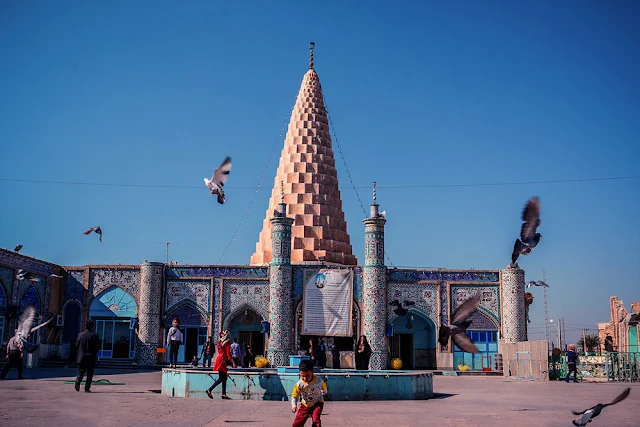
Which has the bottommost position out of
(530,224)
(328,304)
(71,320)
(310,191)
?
(71,320)

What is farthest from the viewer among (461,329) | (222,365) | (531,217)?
(461,329)

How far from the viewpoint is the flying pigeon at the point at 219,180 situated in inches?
850

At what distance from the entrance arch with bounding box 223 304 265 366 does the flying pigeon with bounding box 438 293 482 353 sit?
24.9ft

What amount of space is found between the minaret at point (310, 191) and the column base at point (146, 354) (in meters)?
6.58

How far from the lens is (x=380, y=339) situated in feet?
102

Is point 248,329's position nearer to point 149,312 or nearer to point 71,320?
point 149,312

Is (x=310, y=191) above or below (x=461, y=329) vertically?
above

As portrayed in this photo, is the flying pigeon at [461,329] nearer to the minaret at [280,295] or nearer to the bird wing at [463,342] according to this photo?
the bird wing at [463,342]

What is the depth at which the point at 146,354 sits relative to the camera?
3123 centimetres

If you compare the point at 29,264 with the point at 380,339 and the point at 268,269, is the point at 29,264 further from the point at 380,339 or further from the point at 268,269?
the point at 380,339

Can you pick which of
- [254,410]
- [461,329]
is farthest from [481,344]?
[254,410]

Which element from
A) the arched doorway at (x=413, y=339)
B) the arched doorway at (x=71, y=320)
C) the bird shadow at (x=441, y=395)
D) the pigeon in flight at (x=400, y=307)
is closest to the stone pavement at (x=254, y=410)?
the bird shadow at (x=441, y=395)

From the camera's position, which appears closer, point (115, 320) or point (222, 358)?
point (222, 358)

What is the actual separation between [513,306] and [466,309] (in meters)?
6.70
